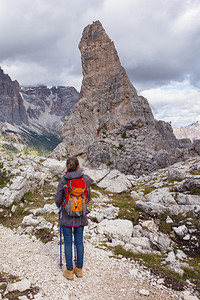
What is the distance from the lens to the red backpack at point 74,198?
252 inches

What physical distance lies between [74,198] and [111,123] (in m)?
61.2

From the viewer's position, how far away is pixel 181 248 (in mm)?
10172

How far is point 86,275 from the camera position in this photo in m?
6.67

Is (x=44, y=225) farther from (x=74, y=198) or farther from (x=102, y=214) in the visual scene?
(x=74, y=198)

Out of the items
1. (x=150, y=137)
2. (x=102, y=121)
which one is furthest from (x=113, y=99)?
(x=150, y=137)

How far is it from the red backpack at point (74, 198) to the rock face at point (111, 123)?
45.2 metres

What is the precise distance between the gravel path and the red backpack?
7.48ft

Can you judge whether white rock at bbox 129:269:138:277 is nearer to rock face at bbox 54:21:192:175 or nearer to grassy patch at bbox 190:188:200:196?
grassy patch at bbox 190:188:200:196

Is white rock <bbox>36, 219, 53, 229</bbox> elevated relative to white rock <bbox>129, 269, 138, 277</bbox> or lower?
elevated

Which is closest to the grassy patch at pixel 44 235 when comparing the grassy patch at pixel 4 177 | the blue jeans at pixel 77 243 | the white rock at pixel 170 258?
the blue jeans at pixel 77 243

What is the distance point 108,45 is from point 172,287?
8666 cm

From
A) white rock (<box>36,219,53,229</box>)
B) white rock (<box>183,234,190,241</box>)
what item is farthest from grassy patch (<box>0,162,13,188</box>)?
white rock (<box>183,234,190,241</box>)

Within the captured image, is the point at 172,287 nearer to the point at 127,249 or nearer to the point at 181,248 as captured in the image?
the point at 127,249

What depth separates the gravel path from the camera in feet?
18.6
